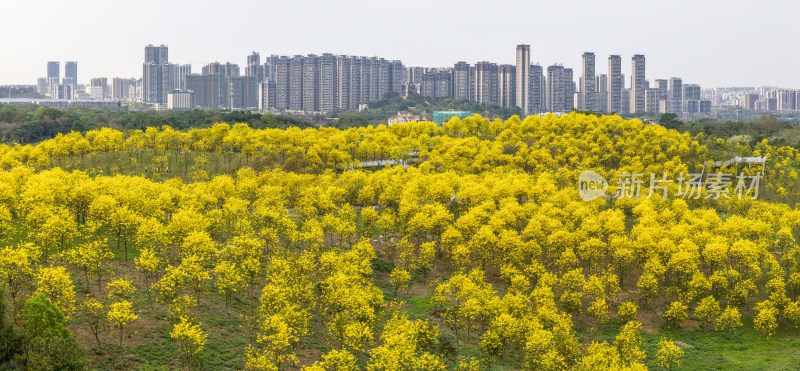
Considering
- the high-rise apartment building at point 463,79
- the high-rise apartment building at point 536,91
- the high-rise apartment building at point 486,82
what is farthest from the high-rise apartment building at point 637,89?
the high-rise apartment building at point 463,79

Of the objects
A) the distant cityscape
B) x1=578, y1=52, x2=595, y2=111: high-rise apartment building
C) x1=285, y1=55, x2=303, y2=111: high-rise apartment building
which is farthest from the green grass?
x1=578, y1=52, x2=595, y2=111: high-rise apartment building

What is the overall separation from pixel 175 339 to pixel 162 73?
174064 mm

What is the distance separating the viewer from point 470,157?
47.0 meters

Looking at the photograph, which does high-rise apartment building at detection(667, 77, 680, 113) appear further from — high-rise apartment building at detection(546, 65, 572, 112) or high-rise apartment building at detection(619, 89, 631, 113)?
high-rise apartment building at detection(546, 65, 572, 112)

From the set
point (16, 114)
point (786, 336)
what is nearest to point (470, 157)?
point (786, 336)

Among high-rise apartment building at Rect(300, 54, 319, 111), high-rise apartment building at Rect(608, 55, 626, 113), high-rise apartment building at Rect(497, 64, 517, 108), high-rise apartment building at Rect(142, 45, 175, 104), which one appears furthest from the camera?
high-rise apartment building at Rect(142, 45, 175, 104)

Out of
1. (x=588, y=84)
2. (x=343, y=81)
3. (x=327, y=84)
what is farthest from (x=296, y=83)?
(x=588, y=84)

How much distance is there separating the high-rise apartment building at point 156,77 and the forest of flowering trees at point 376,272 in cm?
14280

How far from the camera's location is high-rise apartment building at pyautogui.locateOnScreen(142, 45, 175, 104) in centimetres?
17800

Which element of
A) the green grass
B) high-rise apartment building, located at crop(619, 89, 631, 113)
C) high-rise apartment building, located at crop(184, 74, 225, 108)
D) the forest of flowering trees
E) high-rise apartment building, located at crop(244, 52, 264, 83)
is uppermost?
high-rise apartment building, located at crop(244, 52, 264, 83)

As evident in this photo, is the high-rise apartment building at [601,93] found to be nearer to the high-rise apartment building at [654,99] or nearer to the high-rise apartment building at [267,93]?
the high-rise apartment building at [654,99]

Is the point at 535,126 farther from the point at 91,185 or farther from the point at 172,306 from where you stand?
the point at 172,306

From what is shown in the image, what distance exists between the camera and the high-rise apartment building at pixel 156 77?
584ft

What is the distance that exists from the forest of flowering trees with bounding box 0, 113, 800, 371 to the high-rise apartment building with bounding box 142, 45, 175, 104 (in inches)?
5622
